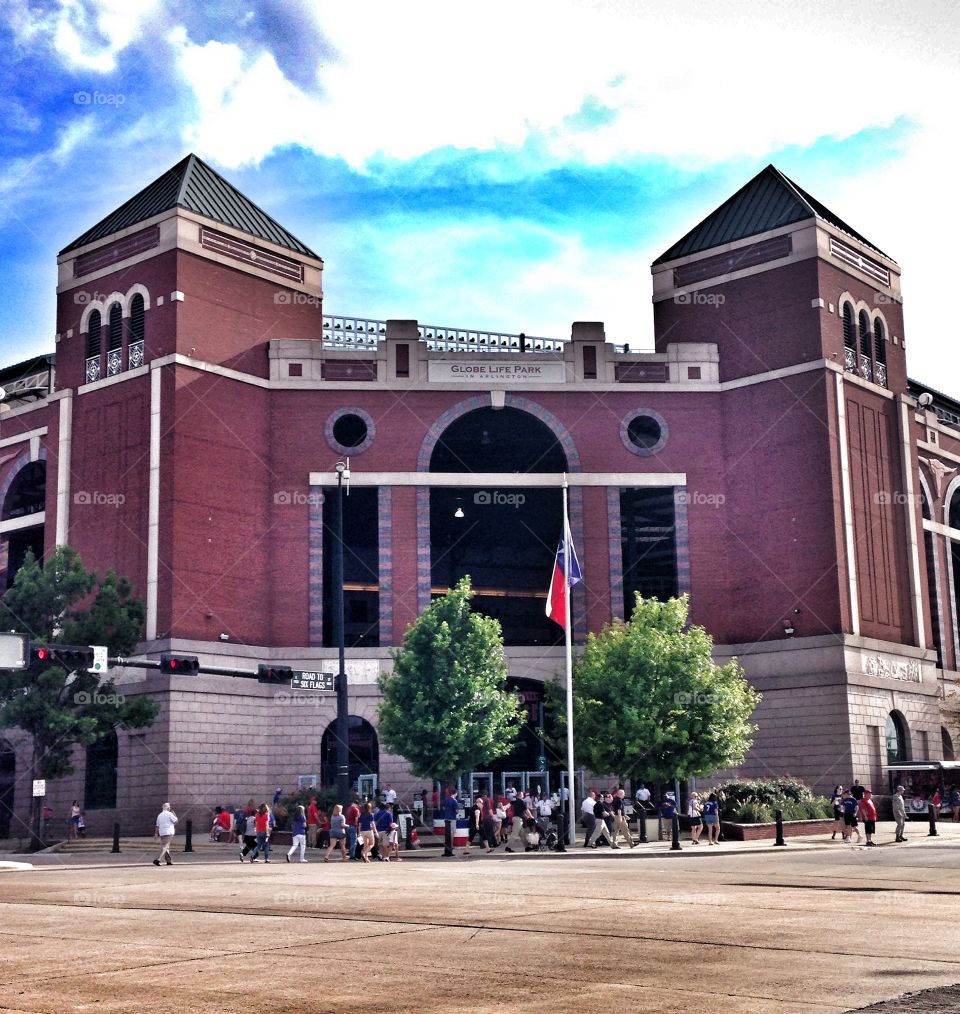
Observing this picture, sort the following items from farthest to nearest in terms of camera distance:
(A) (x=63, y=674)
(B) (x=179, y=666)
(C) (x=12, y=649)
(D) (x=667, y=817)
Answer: (A) (x=63, y=674) → (D) (x=667, y=817) → (B) (x=179, y=666) → (C) (x=12, y=649)

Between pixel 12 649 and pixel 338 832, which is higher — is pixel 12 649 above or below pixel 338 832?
above

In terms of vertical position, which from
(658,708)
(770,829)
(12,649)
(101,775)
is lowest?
(770,829)

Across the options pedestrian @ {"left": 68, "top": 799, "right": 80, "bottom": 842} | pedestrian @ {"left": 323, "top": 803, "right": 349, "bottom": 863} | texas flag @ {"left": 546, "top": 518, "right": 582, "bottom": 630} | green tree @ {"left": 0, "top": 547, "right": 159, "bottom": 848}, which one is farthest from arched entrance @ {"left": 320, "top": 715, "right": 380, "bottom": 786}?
pedestrian @ {"left": 323, "top": 803, "right": 349, "bottom": 863}

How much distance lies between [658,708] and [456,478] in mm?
14510

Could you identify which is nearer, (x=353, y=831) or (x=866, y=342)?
(x=353, y=831)

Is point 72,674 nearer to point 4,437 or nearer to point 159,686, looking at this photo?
point 159,686

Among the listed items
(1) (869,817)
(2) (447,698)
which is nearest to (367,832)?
(2) (447,698)

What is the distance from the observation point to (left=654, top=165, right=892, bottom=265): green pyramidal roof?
56500 millimetres

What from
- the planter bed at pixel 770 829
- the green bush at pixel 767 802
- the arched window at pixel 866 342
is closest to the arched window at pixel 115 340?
the green bush at pixel 767 802

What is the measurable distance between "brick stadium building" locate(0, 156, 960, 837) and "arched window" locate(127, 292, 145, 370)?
10 cm

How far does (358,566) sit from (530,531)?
786 cm

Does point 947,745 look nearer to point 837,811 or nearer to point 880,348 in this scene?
point 880,348

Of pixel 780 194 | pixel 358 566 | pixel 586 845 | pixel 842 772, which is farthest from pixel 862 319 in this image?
pixel 586 845

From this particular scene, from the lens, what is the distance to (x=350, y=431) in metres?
54.2
